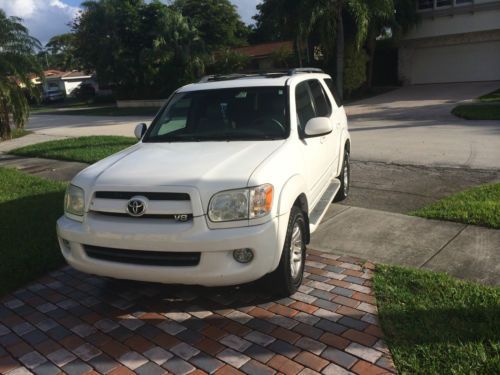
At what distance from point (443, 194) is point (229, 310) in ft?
13.6

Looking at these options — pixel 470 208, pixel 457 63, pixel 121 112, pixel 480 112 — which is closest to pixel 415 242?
pixel 470 208

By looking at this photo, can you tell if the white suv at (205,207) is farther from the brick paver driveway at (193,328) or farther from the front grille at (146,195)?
the brick paver driveway at (193,328)

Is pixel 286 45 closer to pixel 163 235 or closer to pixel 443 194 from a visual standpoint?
pixel 443 194

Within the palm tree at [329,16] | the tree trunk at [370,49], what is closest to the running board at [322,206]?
the palm tree at [329,16]

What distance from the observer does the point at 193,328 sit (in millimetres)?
3594

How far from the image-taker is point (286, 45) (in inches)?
1167

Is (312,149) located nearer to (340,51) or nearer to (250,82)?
(250,82)

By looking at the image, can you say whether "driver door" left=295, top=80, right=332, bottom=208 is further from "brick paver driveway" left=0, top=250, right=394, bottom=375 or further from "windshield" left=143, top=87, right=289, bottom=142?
"brick paver driveway" left=0, top=250, right=394, bottom=375

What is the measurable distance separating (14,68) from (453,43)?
22.8 meters

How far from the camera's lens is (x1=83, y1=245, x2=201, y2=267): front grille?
349 centimetres

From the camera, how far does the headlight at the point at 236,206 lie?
346 cm

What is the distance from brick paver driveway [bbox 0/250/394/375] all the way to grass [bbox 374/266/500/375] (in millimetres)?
137

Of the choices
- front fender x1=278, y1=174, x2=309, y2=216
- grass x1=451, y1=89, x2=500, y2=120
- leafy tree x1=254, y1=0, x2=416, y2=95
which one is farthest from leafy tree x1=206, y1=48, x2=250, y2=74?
front fender x1=278, y1=174, x2=309, y2=216

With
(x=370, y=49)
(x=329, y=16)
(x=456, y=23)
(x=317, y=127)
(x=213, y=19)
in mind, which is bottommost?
(x=317, y=127)
